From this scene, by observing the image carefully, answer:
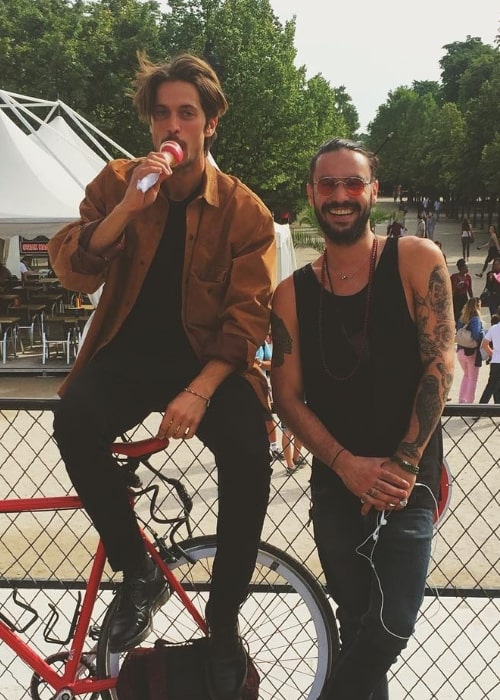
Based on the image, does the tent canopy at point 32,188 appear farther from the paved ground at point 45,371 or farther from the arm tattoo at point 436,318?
the arm tattoo at point 436,318

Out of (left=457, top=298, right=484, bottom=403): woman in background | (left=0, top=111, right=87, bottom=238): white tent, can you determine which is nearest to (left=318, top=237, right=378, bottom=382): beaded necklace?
(left=457, top=298, right=484, bottom=403): woman in background

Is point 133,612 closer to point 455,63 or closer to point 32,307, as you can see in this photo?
point 32,307

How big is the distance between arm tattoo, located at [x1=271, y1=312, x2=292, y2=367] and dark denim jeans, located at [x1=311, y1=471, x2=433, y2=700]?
1.62 feet

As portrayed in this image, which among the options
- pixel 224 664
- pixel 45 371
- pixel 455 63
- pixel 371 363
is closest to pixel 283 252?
pixel 45 371

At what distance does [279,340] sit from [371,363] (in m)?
0.36

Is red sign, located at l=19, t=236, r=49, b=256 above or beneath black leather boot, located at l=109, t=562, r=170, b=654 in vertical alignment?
beneath

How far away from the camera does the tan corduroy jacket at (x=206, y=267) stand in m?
2.65

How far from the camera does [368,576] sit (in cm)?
271

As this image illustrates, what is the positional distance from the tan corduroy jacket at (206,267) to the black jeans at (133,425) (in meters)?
A: 0.15

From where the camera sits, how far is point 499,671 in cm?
407

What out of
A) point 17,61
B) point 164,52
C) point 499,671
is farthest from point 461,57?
point 499,671

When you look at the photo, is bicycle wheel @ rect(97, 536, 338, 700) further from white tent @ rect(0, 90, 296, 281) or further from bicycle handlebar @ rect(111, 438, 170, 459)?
white tent @ rect(0, 90, 296, 281)

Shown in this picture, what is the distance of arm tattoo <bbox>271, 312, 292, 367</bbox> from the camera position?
2770mm

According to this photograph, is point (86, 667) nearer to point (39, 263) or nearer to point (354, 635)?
point (354, 635)
